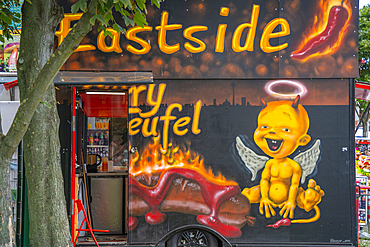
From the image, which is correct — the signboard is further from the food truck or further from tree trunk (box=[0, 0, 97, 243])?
tree trunk (box=[0, 0, 97, 243])

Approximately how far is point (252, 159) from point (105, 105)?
3.53 meters

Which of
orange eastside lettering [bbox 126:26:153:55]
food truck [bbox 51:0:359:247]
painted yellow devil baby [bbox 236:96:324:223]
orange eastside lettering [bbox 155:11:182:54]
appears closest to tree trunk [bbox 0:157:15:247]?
food truck [bbox 51:0:359:247]

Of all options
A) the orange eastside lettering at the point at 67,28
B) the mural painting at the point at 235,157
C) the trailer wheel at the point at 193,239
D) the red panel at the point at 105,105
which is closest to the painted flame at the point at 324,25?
the mural painting at the point at 235,157

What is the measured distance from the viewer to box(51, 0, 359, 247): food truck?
16.1ft

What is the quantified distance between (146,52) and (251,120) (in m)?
1.95

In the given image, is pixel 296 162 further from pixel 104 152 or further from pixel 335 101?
pixel 104 152

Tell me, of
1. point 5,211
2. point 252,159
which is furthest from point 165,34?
point 5,211

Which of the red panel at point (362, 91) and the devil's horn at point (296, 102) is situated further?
the red panel at point (362, 91)

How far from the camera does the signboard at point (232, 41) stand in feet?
16.4

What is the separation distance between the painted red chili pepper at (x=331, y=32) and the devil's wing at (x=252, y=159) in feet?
6.02

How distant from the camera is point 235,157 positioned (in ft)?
16.4

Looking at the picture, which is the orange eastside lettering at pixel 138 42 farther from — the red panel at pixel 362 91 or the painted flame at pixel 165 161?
the red panel at pixel 362 91

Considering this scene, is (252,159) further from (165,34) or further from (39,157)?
(39,157)

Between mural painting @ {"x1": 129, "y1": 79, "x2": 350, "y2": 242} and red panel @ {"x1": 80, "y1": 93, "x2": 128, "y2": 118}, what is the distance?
184 cm
